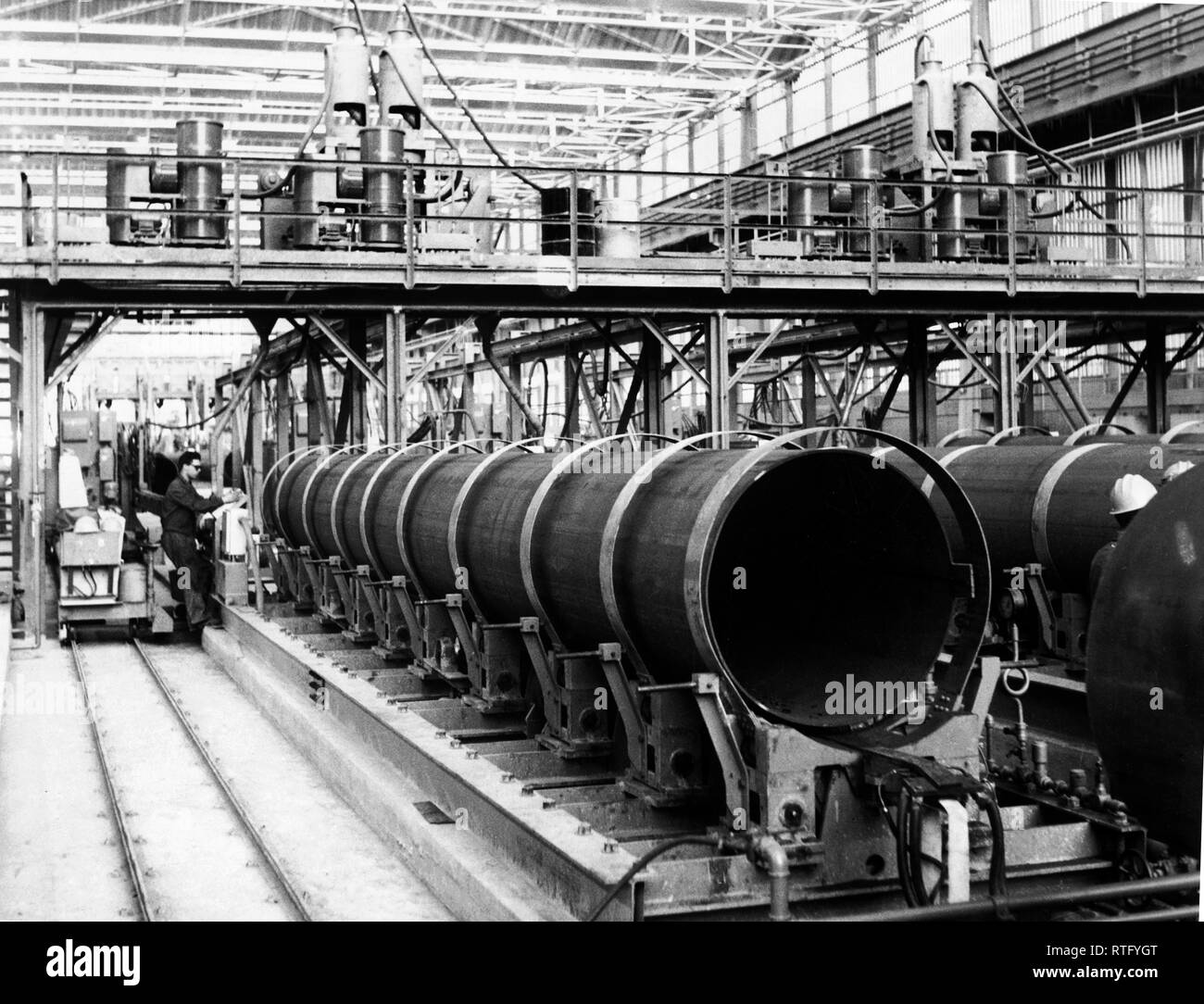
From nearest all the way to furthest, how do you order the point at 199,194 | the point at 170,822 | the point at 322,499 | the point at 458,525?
the point at 170,822 → the point at 458,525 → the point at 322,499 → the point at 199,194

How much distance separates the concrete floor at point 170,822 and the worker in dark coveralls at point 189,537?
2.79 m

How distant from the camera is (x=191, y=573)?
1541cm

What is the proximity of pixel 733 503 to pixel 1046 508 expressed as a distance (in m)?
4.25

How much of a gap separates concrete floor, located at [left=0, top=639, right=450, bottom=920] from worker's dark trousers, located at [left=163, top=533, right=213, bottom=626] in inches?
110

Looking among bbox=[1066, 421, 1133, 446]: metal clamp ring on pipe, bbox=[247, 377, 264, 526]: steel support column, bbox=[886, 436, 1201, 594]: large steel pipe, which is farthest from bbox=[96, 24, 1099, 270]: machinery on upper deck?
bbox=[886, 436, 1201, 594]: large steel pipe

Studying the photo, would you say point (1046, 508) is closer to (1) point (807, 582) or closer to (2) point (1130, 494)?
(2) point (1130, 494)

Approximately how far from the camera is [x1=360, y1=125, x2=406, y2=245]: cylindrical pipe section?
1563cm

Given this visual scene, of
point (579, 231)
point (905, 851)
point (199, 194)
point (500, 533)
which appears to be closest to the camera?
point (905, 851)

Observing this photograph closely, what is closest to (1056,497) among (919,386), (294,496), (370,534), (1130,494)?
(1130,494)

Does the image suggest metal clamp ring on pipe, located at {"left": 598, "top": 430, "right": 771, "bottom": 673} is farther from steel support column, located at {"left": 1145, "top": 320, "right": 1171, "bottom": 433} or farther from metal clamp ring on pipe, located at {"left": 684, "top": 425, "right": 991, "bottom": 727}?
steel support column, located at {"left": 1145, "top": 320, "right": 1171, "bottom": 433}

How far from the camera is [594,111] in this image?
3628cm

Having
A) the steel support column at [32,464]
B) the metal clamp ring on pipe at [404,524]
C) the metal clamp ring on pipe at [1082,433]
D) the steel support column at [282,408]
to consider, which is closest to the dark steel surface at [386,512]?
the metal clamp ring on pipe at [404,524]

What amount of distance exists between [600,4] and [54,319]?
47.3 feet

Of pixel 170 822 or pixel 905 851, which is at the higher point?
pixel 905 851
